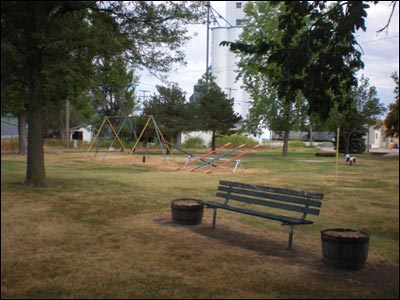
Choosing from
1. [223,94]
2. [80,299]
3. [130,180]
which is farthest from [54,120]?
[80,299]

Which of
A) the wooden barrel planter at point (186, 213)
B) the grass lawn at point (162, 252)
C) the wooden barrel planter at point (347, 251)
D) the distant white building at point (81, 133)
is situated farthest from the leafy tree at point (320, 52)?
the distant white building at point (81, 133)

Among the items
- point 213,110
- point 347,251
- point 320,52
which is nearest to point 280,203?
point 347,251

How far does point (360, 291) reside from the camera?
479cm

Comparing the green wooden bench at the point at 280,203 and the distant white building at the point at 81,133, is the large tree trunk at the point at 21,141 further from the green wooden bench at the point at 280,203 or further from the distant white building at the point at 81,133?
the distant white building at the point at 81,133

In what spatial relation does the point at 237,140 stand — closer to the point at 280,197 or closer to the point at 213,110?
the point at 213,110

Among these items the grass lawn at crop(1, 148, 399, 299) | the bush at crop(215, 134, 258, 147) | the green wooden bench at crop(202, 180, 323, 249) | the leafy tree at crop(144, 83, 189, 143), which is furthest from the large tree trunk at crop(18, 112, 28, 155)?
the bush at crop(215, 134, 258, 147)

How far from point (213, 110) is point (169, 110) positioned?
11.4 feet

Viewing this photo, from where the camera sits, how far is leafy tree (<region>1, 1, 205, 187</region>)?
7590 millimetres

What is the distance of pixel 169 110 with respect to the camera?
36.9m

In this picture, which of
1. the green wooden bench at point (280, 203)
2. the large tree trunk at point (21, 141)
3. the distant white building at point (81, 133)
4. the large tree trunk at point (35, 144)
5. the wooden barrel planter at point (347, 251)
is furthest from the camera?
the distant white building at point (81, 133)

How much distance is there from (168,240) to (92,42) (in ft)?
16.4

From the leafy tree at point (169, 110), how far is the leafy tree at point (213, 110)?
1255 mm

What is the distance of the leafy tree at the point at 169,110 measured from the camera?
36094 mm

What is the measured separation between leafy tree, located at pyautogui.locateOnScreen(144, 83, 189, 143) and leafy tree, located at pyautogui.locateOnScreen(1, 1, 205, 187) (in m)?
23.7
